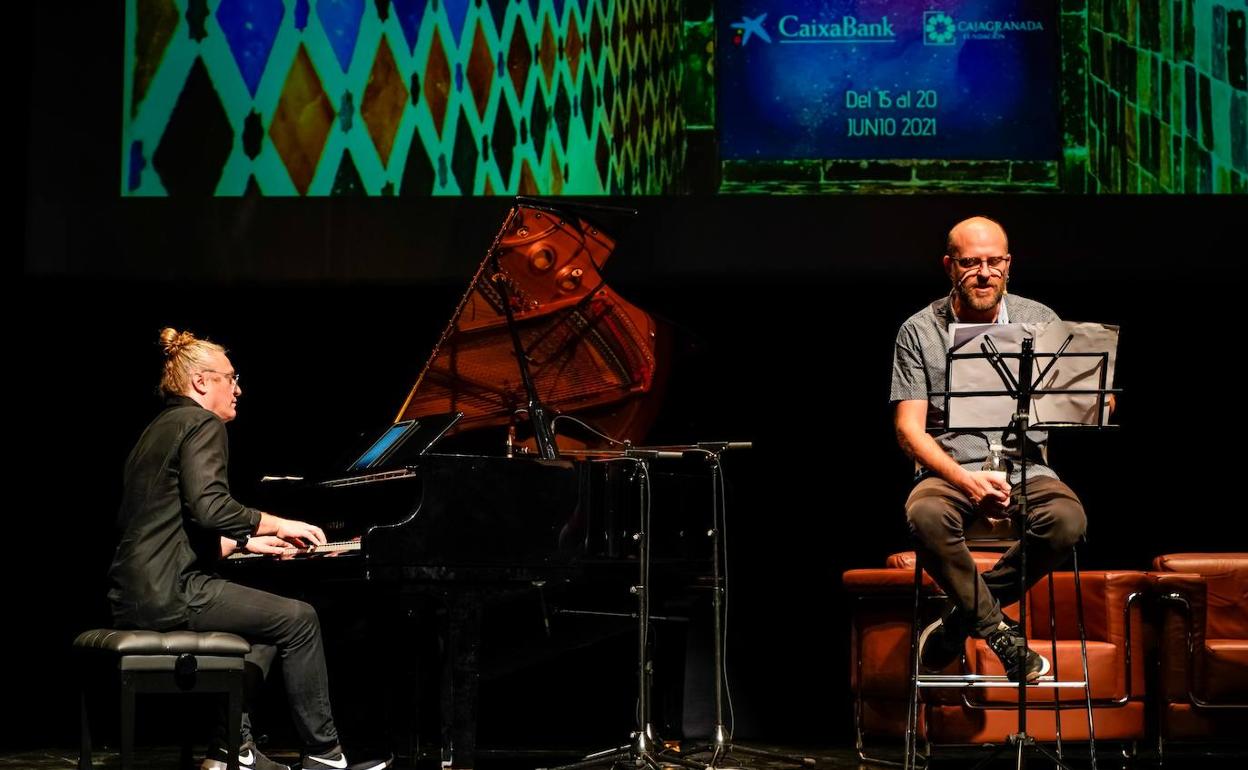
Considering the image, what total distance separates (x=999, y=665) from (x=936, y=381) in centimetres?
103

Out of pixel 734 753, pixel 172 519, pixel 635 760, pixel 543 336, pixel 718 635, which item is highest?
pixel 543 336

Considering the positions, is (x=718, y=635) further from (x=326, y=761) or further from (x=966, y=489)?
(x=326, y=761)

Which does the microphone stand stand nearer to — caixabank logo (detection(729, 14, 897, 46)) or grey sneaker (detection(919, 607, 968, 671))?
grey sneaker (detection(919, 607, 968, 671))

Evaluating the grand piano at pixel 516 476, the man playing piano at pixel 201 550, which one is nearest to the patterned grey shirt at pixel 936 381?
the grand piano at pixel 516 476

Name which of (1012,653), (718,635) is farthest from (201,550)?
(1012,653)

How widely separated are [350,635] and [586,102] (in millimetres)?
2204

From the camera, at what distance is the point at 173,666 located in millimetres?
3824

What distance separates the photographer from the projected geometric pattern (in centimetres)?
533

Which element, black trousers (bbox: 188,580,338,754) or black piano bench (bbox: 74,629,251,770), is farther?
black trousers (bbox: 188,580,338,754)

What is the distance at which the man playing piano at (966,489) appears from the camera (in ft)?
12.4

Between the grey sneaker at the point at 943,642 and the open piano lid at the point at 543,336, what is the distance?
4.42 feet

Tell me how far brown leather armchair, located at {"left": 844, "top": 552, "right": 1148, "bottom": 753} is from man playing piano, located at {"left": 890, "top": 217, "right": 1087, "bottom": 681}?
11.3 inches

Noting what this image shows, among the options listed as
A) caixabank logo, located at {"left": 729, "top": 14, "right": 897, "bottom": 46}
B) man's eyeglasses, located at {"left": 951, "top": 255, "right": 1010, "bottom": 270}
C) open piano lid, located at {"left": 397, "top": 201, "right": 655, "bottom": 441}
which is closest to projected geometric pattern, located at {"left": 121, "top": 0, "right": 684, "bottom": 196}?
caixabank logo, located at {"left": 729, "top": 14, "right": 897, "bottom": 46}

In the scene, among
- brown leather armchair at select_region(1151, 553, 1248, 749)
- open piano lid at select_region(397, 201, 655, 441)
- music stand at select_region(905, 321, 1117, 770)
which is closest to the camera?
music stand at select_region(905, 321, 1117, 770)
